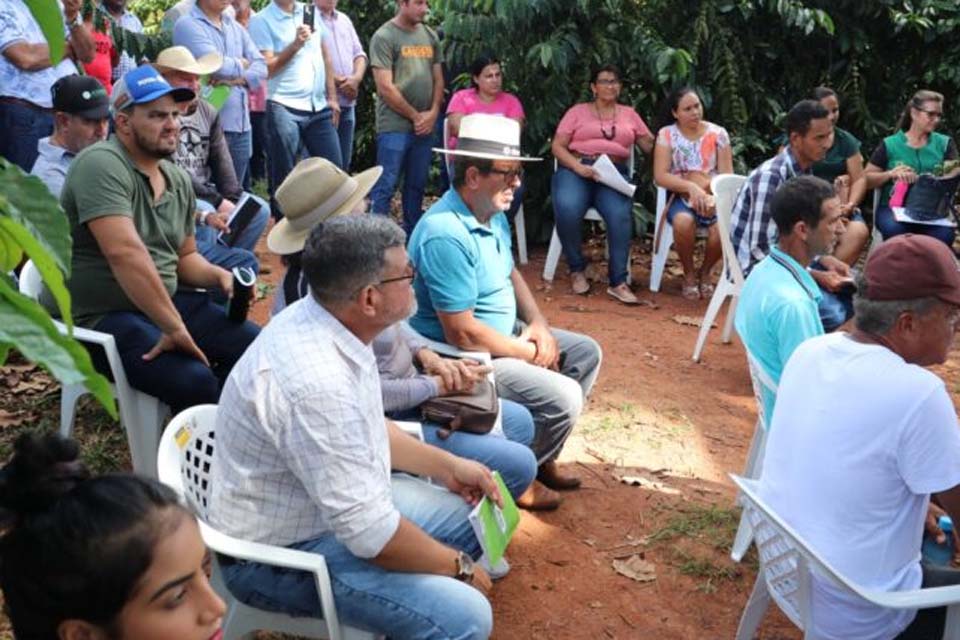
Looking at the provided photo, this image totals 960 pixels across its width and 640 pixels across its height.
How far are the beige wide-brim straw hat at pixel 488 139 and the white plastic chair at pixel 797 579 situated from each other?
1.86 meters

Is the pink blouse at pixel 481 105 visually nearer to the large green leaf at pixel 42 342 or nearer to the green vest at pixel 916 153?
the green vest at pixel 916 153

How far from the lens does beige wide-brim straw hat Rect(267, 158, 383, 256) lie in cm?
368

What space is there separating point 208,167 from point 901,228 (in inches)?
194

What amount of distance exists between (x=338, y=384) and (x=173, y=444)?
0.53m

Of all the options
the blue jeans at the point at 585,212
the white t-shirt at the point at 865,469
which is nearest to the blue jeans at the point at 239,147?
the blue jeans at the point at 585,212

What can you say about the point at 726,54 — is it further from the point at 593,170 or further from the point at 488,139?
the point at 488,139

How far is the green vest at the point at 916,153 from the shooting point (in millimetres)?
7496

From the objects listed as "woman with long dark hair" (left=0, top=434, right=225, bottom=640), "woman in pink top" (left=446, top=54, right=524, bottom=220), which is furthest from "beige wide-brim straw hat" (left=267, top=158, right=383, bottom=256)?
"woman in pink top" (left=446, top=54, right=524, bottom=220)

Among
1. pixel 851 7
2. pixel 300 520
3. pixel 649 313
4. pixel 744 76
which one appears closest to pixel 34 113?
pixel 300 520

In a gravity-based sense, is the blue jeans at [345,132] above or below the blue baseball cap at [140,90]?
below

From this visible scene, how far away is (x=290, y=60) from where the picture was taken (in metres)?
7.21

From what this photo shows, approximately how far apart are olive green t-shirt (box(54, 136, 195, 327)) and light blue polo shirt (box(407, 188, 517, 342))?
100cm

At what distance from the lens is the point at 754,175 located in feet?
17.9

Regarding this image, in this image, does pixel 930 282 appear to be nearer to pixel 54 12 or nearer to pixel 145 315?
pixel 54 12
